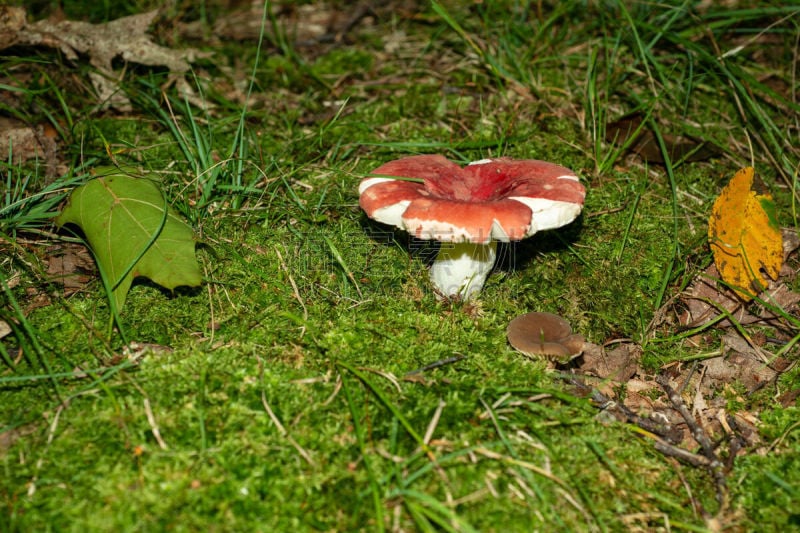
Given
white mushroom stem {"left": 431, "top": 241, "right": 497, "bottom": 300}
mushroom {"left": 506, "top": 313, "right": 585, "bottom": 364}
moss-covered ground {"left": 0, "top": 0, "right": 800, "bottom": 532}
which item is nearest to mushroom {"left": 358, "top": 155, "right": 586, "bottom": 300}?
white mushroom stem {"left": 431, "top": 241, "right": 497, "bottom": 300}

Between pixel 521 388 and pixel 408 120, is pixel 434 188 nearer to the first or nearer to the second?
pixel 521 388

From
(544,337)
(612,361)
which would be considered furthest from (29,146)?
(612,361)

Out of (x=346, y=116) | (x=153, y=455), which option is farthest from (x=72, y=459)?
(x=346, y=116)

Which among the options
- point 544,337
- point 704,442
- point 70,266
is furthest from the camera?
point 70,266

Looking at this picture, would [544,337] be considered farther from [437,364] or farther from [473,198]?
[473,198]

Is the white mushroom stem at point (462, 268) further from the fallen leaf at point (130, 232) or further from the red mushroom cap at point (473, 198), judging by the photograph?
the fallen leaf at point (130, 232)

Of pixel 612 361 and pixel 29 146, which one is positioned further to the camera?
pixel 29 146
